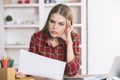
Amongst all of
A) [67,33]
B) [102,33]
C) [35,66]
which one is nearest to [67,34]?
[67,33]

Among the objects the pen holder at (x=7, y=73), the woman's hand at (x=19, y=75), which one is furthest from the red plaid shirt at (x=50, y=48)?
the pen holder at (x=7, y=73)

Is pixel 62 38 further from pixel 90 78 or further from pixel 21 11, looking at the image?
pixel 21 11

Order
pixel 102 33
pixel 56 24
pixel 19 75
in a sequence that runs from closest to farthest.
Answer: pixel 19 75 < pixel 56 24 < pixel 102 33

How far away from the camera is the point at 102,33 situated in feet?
12.2

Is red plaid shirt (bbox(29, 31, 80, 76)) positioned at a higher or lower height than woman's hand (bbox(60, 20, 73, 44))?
lower

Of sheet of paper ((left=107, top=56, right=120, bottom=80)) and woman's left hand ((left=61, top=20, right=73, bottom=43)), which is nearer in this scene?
sheet of paper ((left=107, top=56, right=120, bottom=80))

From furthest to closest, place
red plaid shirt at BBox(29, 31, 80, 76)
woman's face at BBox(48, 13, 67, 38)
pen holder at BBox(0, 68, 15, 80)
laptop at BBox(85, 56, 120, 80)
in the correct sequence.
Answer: red plaid shirt at BBox(29, 31, 80, 76) → woman's face at BBox(48, 13, 67, 38) → laptop at BBox(85, 56, 120, 80) → pen holder at BBox(0, 68, 15, 80)

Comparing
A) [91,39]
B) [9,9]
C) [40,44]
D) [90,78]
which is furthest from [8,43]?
[90,78]

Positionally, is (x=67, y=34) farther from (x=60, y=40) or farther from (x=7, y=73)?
(x=7, y=73)

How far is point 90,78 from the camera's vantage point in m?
1.78

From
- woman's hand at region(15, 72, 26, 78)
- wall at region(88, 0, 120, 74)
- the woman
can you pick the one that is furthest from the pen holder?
wall at region(88, 0, 120, 74)

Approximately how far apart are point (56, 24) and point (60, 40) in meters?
0.19

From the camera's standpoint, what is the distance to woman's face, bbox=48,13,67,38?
73.6 inches

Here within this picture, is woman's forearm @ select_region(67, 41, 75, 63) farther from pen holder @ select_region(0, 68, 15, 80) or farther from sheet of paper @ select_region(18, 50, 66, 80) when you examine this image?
pen holder @ select_region(0, 68, 15, 80)
